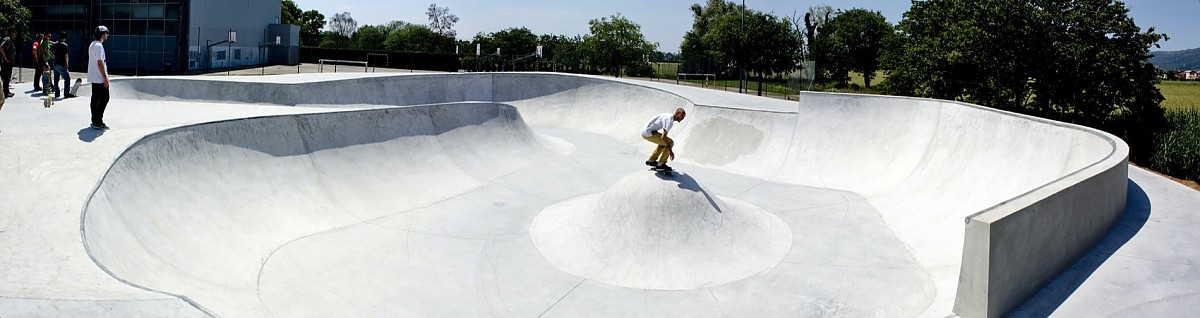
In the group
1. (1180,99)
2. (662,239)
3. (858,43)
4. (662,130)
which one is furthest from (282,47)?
(1180,99)

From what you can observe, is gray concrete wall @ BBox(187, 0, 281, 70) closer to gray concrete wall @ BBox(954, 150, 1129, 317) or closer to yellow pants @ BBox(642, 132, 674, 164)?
yellow pants @ BBox(642, 132, 674, 164)

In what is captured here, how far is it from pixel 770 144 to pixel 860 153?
244cm

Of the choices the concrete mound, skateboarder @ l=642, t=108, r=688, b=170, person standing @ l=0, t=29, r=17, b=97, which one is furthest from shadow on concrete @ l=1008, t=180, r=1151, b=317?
person standing @ l=0, t=29, r=17, b=97

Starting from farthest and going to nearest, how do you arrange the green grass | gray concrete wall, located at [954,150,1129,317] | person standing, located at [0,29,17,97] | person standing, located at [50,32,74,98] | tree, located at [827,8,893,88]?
tree, located at [827,8,893,88] → the green grass → person standing, located at [0,29,17,97] → person standing, located at [50,32,74,98] → gray concrete wall, located at [954,150,1129,317]

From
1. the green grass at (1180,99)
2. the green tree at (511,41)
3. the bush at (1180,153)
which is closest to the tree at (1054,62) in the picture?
the bush at (1180,153)

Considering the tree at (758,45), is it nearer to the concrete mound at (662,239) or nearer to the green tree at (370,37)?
the concrete mound at (662,239)

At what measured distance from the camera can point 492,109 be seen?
18453 millimetres

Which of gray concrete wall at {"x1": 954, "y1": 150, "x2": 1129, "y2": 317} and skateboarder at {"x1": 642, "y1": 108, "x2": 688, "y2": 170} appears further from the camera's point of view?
skateboarder at {"x1": 642, "y1": 108, "x2": 688, "y2": 170}

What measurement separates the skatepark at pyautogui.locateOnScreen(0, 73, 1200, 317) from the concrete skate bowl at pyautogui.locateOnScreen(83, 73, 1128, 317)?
4 centimetres

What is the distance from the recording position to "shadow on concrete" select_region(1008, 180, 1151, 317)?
18.4 feet

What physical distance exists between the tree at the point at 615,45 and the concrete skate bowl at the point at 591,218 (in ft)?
161

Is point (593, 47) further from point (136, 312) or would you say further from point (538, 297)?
point (136, 312)

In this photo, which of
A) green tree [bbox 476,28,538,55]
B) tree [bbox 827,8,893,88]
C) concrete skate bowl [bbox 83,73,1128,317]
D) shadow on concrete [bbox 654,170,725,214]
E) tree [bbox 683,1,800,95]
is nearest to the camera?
concrete skate bowl [bbox 83,73,1128,317]

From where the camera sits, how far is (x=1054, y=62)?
19.7m
